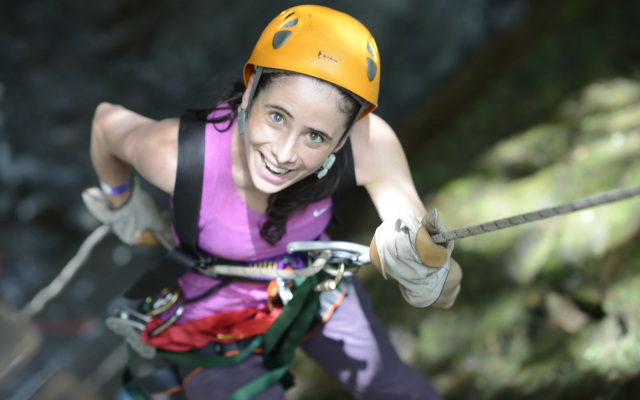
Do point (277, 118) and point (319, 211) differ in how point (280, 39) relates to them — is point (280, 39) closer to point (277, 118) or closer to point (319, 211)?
point (277, 118)

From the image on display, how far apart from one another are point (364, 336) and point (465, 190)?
5.43 ft

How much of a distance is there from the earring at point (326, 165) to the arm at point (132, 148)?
0.41m

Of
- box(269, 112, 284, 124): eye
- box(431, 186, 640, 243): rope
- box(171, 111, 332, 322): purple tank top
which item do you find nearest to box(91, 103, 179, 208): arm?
box(171, 111, 332, 322): purple tank top

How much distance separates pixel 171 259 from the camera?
65.6 inches

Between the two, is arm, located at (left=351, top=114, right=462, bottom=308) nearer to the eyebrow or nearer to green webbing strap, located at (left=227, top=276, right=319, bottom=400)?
the eyebrow

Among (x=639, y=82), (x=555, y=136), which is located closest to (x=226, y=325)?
(x=555, y=136)

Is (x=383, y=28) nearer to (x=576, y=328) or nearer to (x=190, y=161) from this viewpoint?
(x=576, y=328)

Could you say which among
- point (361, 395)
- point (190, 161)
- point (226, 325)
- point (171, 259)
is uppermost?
point (190, 161)

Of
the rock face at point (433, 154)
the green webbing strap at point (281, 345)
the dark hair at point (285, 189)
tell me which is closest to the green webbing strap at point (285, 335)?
the green webbing strap at point (281, 345)

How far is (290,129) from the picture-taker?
4.27 ft

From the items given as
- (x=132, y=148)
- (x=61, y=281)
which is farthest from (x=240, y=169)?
(x=61, y=281)

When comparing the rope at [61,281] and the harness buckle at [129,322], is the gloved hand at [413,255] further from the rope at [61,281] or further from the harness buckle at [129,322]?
the rope at [61,281]

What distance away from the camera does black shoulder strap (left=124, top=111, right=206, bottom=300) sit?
4.88ft

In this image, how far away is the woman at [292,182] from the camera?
127 cm
